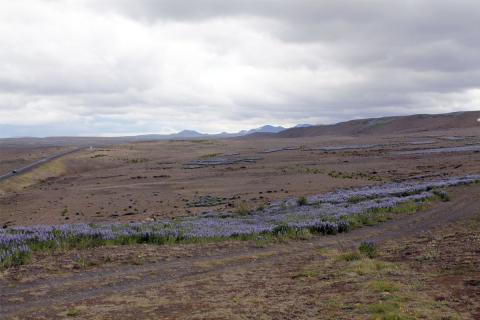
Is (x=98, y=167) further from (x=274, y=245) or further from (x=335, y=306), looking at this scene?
(x=335, y=306)

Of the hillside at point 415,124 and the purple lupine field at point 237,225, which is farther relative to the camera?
the hillside at point 415,124

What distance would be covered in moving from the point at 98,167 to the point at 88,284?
208 feet

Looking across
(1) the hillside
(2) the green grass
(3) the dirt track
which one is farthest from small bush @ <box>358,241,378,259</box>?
(1) the hillside

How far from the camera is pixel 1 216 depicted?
105ft

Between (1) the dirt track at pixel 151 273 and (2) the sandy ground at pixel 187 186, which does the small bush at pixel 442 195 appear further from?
(2) the sandy ground at pixel 187 186

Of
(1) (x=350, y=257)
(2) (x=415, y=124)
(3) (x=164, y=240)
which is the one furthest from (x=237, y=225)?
(2) (x=415, y=124)

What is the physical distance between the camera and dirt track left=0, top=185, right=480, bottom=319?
928 centimetres

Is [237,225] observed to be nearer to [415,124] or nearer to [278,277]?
[278,277]

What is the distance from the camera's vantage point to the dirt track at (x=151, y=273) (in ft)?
30.5

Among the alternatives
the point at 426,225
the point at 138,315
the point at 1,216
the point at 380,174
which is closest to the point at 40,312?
the point at 138,315

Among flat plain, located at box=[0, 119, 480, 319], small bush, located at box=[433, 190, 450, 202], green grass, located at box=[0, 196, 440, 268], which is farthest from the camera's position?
small bush, located at box=[433, 190, 450, 202]

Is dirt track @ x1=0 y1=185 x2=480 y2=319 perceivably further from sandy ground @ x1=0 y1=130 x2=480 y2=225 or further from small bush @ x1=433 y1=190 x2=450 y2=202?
sandy ground @ x1=0 y1=130 x2=480 y2=225

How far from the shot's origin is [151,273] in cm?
1134

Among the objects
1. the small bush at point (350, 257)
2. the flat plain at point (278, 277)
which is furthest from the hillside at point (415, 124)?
the small bush at point (350, 257)
